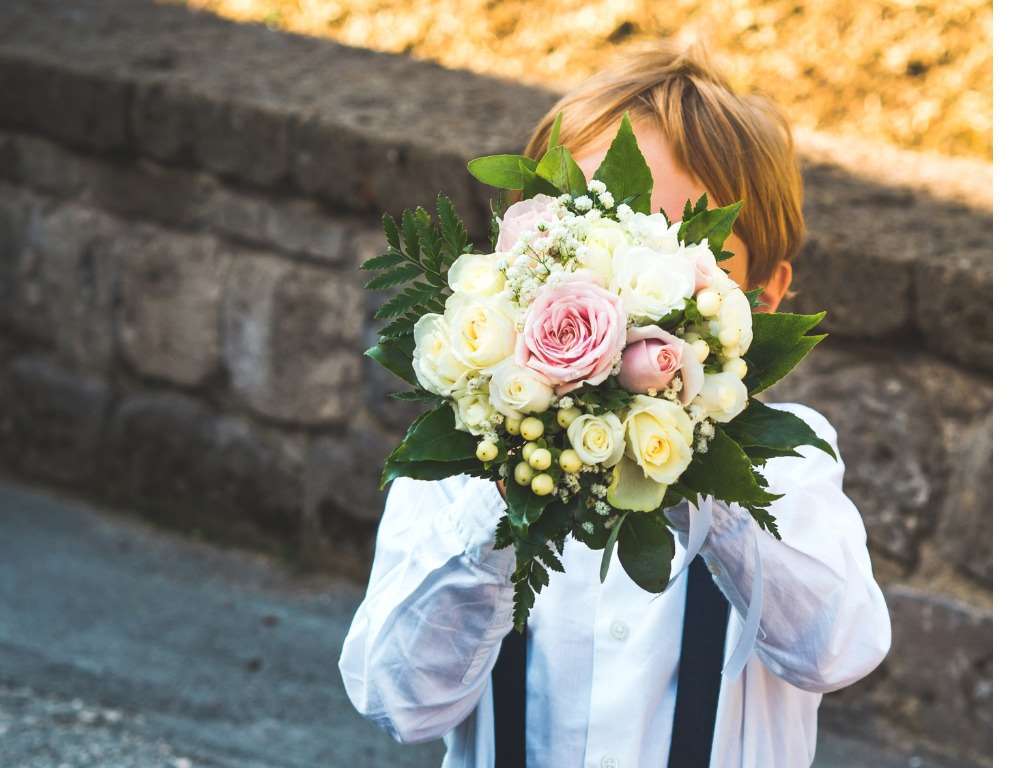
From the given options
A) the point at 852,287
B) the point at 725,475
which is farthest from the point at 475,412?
the point at 852,287

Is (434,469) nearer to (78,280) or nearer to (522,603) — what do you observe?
(522,603)

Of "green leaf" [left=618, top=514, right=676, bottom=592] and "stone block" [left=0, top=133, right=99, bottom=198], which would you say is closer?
"green leaf" [left=618, top=514, right=676, bottom=592]

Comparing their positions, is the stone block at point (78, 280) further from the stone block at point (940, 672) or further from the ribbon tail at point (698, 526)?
the ribbon tail at point (698, 526)

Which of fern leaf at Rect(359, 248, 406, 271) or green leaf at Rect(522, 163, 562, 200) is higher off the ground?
green leaf at Rect(522, 163, 562, 200)

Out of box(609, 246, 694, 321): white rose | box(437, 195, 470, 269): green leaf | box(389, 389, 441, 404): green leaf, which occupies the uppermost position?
box(609, 246, 694, 321): white rose

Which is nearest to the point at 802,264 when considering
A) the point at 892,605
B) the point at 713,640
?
the point at 892,605

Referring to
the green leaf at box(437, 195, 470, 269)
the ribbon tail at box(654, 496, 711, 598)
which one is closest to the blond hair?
the green leaf at box(437, 195, 470, 269)

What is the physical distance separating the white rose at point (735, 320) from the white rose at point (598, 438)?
0.16 metres

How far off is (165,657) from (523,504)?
2546mm

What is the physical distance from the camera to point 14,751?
10.5 feet

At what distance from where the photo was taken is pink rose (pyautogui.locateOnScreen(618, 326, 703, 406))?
142 cm

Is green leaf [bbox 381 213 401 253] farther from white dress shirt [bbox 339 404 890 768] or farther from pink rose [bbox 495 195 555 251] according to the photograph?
white dress shirt [bbox 339 404 890 768]
